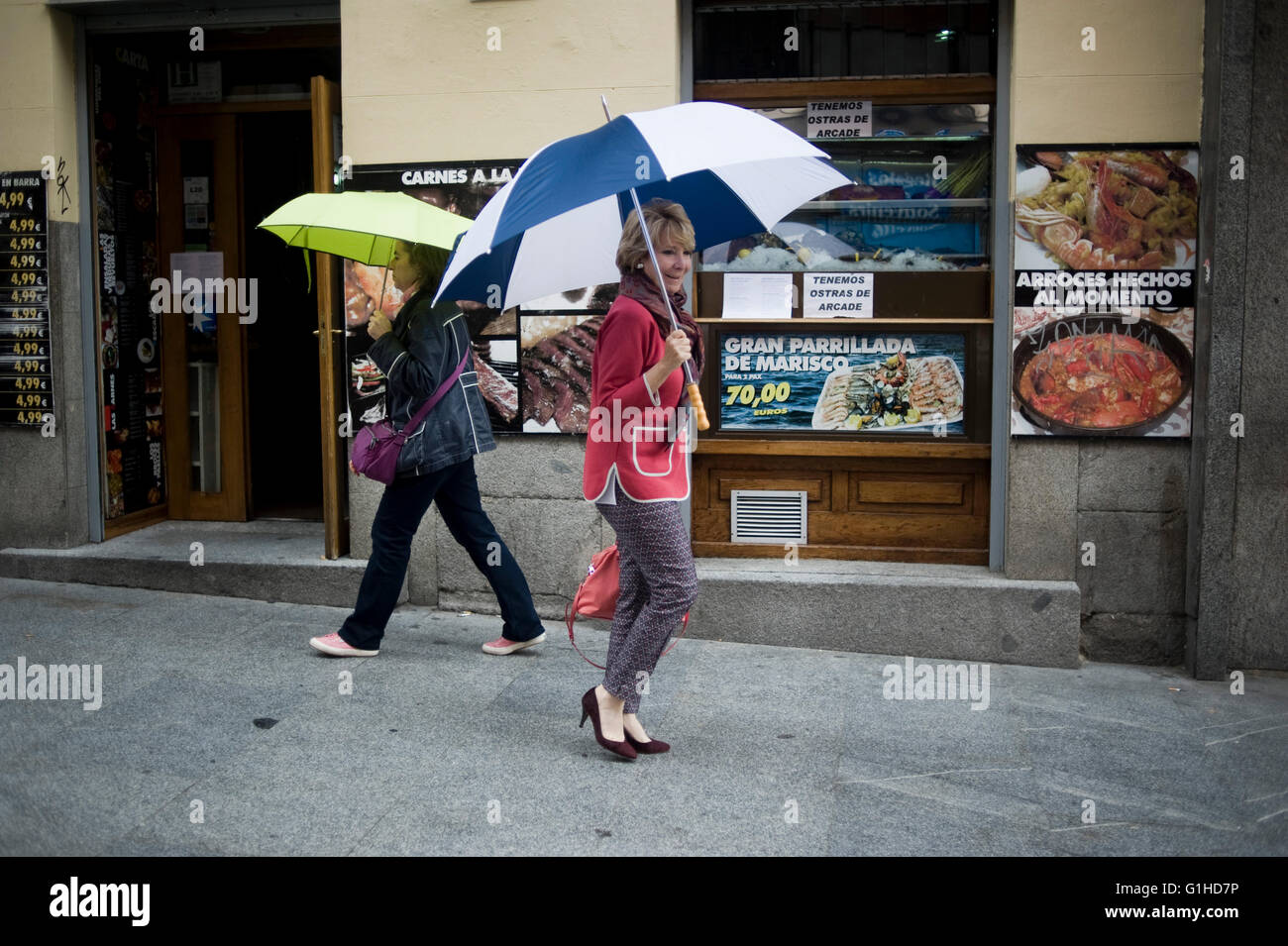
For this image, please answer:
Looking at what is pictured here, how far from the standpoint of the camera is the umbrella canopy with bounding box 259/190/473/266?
17.5ft

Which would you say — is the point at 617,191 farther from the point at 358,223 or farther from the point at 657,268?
the point at 358,223

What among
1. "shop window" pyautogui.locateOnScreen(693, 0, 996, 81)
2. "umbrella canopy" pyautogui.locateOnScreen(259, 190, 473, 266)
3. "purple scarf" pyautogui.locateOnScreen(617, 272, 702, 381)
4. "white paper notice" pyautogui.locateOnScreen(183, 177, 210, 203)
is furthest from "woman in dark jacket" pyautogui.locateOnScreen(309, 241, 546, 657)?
"white paper notice" pyautogui.locateOnScreen(183, 177, 210, 203)

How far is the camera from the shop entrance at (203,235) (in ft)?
26.5

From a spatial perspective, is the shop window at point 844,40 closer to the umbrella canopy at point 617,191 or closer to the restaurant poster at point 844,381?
the restaurant poster at point 844,381

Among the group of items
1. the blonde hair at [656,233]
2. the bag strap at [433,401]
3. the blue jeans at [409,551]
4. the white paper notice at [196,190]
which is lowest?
the blue jeans at [409,551]

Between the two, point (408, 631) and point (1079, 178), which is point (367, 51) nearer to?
point (408, 631)

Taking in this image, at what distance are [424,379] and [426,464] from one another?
0.37 m

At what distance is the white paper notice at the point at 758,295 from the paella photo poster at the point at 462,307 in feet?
3.74

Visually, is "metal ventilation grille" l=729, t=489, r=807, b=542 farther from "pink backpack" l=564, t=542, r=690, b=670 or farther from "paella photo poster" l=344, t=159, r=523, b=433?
"pink backpack" l=564, t=542, r=690, b=670

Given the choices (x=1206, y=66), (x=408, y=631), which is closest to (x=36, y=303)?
(x=408, y=631)

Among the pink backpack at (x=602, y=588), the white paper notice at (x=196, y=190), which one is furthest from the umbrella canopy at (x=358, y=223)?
the white paper notice at (x=196, y=190)

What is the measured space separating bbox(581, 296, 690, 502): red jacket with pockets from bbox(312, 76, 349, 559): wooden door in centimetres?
285

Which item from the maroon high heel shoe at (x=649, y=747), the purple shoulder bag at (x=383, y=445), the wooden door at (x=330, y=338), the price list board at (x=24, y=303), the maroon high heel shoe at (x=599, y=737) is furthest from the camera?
the price list board at (x=24, y=303)

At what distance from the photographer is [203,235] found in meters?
8.59
